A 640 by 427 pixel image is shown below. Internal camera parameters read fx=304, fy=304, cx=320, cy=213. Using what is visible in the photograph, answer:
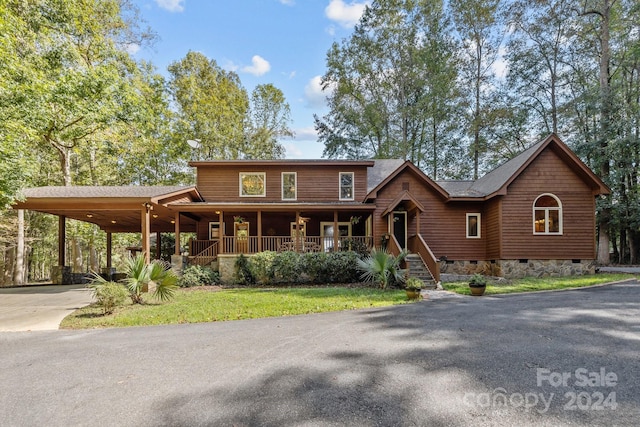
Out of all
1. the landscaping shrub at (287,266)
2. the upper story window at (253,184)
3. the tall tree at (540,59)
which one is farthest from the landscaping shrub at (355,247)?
the tall tree at (540,59)

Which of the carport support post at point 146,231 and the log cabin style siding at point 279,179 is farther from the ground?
the log cabin style siding at point 279,179

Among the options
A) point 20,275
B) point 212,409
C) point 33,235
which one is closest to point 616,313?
point 212,409

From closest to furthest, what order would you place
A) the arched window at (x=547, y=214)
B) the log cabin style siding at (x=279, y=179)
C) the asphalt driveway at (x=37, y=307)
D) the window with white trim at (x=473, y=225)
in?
1. the asphalt driveway at (x=37, y=307)
2. the arched window at (x=547, y=214)
3. the window with white trim at (x=473, y=225)
4. the log cabin style siding at (x=279, y=179)

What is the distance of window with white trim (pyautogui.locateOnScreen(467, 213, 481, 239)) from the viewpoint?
15.9 metres

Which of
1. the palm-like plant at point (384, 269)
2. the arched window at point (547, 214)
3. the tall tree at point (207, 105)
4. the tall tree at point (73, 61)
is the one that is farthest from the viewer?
the tall tree at point (207, 105)

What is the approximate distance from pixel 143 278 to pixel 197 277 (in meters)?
4.34

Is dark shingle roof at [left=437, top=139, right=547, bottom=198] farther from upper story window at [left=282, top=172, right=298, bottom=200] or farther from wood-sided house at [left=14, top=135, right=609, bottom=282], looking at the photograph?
upper story window at [left=282, top=172, right=298, bottom=200]

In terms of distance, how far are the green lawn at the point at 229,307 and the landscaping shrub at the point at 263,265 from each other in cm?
264

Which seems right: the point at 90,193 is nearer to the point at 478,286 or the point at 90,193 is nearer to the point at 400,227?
the point at 400,227

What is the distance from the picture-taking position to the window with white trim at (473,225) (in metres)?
15.9

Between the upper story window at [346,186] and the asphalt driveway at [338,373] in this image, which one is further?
the upper story window at [346,186]

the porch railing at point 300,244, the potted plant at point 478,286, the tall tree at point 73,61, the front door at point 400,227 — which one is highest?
the tall tree at point 73,61

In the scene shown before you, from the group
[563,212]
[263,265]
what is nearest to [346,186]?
[263,265]

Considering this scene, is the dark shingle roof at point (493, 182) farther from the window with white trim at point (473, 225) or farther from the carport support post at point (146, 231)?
the carport support post at point (146, 231)
